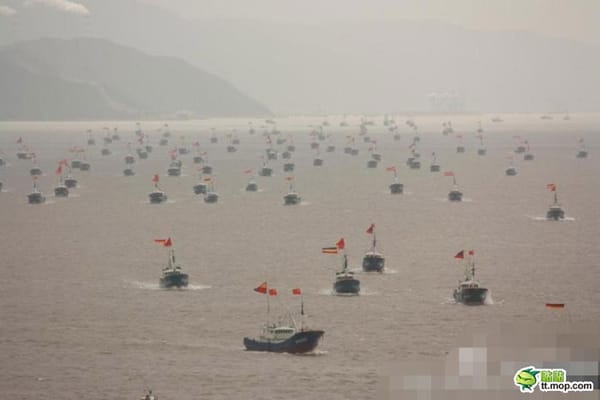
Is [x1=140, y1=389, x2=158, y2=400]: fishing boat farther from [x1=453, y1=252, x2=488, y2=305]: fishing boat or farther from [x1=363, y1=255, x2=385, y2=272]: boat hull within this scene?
[x1=363, y1=255, x2=385, y2=272]: boat hull

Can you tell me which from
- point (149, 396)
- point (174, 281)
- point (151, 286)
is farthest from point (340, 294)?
point (149, 396)

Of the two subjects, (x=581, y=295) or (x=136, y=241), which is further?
(x=136, y=241)

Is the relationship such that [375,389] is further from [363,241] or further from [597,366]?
[363,241]

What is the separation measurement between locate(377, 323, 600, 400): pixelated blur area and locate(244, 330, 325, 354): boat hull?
3728 centimetres

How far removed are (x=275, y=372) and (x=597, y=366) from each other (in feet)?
123

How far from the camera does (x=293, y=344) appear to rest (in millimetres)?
107250

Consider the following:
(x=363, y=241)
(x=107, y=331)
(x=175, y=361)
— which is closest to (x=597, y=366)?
(x=175, y=361)

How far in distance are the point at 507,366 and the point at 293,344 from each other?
4099 centimetres

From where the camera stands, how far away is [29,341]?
114m

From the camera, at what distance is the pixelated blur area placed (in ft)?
220

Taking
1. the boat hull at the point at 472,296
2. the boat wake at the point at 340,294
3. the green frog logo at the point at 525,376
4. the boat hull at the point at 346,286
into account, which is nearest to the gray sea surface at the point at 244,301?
the boat wake at the point at 340,294

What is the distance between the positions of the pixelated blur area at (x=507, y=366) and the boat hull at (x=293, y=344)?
37.3 m

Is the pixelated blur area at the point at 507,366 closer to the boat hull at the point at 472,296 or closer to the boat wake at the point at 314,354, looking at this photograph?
the boat wake at the point at 314,354

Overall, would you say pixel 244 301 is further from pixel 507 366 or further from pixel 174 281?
pixel 507 366
